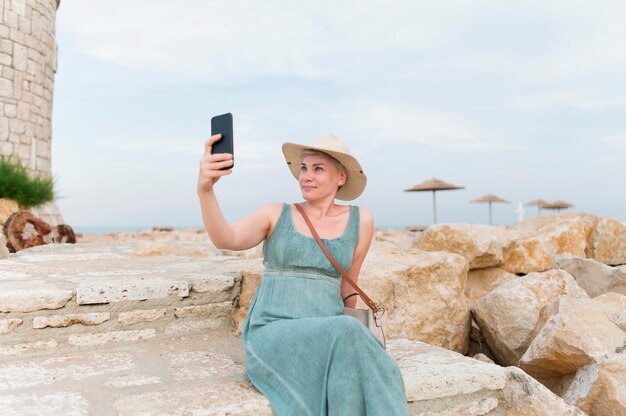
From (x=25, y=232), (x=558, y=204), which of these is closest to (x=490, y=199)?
(x=558, y=204)

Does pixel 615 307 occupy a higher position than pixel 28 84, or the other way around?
pixel 28 84

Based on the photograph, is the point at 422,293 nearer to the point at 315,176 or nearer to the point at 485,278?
the point at 315,176

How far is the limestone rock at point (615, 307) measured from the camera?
3.30 meters

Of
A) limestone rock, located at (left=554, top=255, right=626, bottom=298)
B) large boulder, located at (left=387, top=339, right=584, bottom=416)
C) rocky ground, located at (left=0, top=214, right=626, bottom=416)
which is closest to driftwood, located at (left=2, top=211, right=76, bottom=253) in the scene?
rocky ground, located at (left=0, top=214, right=626, bottom=416)

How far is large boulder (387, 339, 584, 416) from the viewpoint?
2.37m

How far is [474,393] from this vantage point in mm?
2498

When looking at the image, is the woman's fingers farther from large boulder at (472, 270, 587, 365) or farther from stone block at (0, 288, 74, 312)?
large boulder at (472, 270, 587, 365)

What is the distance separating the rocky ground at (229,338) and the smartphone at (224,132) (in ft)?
3.41

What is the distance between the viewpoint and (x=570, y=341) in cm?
295

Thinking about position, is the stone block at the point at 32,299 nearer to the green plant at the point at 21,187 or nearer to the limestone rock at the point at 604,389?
the limestone rock at the point at 604,389

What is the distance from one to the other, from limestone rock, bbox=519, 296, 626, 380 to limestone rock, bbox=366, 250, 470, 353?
2.31 feet

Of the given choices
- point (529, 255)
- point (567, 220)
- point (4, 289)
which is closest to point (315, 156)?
point (4, 289)

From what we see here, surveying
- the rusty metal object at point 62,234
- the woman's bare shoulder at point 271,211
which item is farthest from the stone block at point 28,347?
the rusty metal object at point 62,234

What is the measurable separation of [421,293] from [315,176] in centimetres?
163
